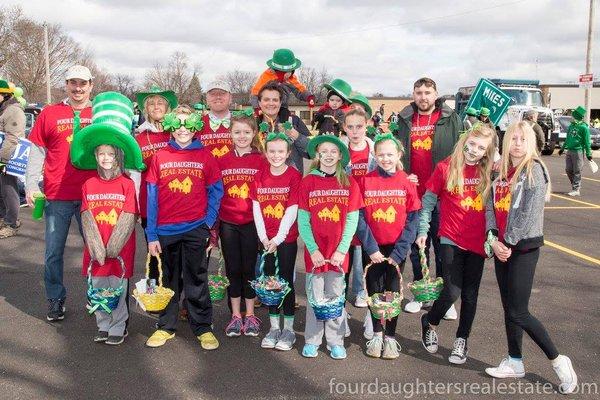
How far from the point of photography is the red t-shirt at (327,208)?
4004 millimetres

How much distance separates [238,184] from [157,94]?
1.16m

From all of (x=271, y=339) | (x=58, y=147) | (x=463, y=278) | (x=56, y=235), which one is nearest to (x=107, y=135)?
(x=58, y=147)

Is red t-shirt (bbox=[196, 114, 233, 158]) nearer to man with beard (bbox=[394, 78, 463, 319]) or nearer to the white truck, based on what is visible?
man with beard (bbox=[394, 78, 463, 319])

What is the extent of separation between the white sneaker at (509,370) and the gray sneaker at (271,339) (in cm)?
161

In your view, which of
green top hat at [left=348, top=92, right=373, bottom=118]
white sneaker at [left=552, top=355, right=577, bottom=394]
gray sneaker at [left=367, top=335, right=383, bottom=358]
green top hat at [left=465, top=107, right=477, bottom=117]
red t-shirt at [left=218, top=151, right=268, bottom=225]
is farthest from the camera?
green top hat at [left=465, top=107, right=477, bottom=117]

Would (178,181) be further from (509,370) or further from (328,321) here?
(509,370)

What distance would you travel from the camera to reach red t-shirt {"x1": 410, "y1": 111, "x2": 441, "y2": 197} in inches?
189

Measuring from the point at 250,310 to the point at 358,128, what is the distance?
1.80 meters

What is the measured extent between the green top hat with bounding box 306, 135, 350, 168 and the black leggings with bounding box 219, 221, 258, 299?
789 mm

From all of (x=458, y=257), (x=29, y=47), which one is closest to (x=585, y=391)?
(x=458, y=257)

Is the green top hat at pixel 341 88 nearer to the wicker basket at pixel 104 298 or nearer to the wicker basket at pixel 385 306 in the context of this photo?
the wicker basket at pixel 385 306

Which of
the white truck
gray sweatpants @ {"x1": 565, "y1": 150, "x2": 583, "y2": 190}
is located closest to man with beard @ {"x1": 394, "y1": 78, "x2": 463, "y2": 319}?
gray sweatpants @ {"x1": 565, "y1": 150, "x2": 583, "y2": 190}

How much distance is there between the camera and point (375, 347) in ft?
13.3

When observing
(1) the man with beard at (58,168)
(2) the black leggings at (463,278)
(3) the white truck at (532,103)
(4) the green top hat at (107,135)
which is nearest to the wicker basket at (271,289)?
(2) the black leggings at (463,278)
